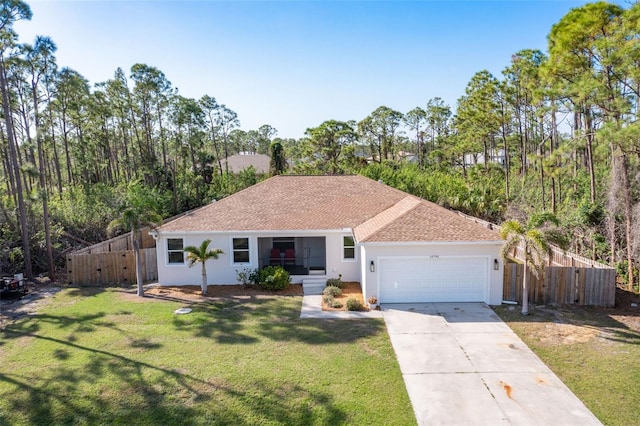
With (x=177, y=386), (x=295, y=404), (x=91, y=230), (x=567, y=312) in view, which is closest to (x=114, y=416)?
(x=177, y=386)

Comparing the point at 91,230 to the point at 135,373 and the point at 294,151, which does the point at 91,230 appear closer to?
the point at 135,373

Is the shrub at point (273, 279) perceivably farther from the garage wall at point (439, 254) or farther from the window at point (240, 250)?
the garage wall at point (439, 254)

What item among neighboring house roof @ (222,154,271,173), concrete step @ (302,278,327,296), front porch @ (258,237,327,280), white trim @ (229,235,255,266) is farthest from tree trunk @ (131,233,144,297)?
neighboring house roof @ (222,154,271,173)

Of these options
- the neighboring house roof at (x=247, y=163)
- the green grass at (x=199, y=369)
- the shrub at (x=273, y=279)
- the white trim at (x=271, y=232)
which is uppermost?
the neighboring house roof at (x=247, y=163)

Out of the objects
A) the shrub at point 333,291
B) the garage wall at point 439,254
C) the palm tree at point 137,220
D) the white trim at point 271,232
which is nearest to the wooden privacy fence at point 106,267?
the palm tree at point 137,220

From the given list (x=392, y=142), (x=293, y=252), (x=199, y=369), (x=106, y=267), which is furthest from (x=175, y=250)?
(x=392, y=142)

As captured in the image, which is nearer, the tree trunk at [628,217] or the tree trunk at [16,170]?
the tree trunk at [628,217]

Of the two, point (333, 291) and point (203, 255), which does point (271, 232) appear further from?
point (333, 291)
